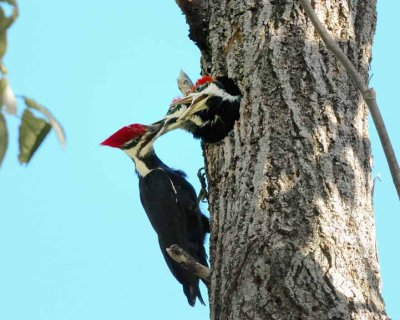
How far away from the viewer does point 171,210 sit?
13.9 ft

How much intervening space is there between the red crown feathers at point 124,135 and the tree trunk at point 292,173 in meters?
0.74

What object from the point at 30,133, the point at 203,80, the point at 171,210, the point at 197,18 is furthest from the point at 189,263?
the point at 30,133

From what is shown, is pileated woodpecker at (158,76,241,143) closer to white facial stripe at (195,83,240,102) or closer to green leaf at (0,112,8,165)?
white facial stripe at (195,83,240,102)

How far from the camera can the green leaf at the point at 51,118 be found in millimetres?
1046

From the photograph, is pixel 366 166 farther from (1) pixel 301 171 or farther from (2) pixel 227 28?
(2) pixel 227 28

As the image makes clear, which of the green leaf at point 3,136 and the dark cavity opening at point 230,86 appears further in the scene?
the dark cavity opening at point 230,86

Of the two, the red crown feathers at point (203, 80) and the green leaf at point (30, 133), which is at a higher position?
the red crown feathers at point (203, 80)

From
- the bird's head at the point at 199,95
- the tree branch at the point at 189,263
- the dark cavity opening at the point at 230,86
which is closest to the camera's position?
the tree branch at the point at 189,263

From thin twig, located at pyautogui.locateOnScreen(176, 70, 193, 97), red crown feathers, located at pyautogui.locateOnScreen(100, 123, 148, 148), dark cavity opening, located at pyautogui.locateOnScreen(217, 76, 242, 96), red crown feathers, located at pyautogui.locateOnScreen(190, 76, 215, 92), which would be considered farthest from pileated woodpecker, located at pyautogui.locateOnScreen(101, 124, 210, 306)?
dark cavity opening, located at pyautogui.locateOnScreen(217, 76, 242, 96)

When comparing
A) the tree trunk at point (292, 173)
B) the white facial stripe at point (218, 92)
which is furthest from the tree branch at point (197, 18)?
the white facial stripe at point (218, 92)

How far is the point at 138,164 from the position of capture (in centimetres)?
432

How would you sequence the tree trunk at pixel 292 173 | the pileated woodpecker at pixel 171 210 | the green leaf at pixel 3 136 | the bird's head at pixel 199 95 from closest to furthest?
the green leaf at pixel 3 136, the tree trunk at pixel 292 173, the bird's head at pixel 199 95, the pileated woodpecker at pixel 171 210

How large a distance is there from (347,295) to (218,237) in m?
0.55

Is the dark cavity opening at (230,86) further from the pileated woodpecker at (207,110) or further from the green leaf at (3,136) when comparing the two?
the green leaf at (3,136)
